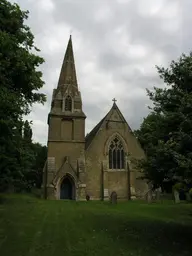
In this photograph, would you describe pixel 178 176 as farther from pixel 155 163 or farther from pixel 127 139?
pixel 127 139

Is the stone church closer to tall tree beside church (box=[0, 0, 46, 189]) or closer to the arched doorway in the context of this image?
the arched doorway

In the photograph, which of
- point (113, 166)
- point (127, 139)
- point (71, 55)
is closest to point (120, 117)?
point (127, 139)

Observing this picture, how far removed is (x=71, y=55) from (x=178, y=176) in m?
35.6

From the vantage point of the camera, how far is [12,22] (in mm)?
12867

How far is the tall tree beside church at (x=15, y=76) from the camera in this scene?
1162cm

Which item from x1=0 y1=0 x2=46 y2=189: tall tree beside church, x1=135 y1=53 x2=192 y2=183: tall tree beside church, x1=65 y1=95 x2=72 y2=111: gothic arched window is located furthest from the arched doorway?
x1=135 y1=53 x2=192 y2=183: tall tree beside church

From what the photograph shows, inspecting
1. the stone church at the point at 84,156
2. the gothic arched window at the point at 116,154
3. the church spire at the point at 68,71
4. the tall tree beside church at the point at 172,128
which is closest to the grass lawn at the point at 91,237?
Answer: the tall tree beside church at the point at 172,128

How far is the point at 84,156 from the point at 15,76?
77.8 feet

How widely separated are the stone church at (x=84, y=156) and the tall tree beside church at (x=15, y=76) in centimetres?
2006

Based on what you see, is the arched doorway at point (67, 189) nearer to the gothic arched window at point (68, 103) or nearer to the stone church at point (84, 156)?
the stone church at point (84, 156)

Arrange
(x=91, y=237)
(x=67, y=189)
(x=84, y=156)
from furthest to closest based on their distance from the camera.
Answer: (x=84, y=156) < (x=67, y=189) < (x=91, y=237)

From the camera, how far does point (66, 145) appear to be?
36.1 meters

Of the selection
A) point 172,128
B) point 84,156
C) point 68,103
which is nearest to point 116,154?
point 84,156

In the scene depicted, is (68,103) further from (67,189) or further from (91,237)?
(91,237)
